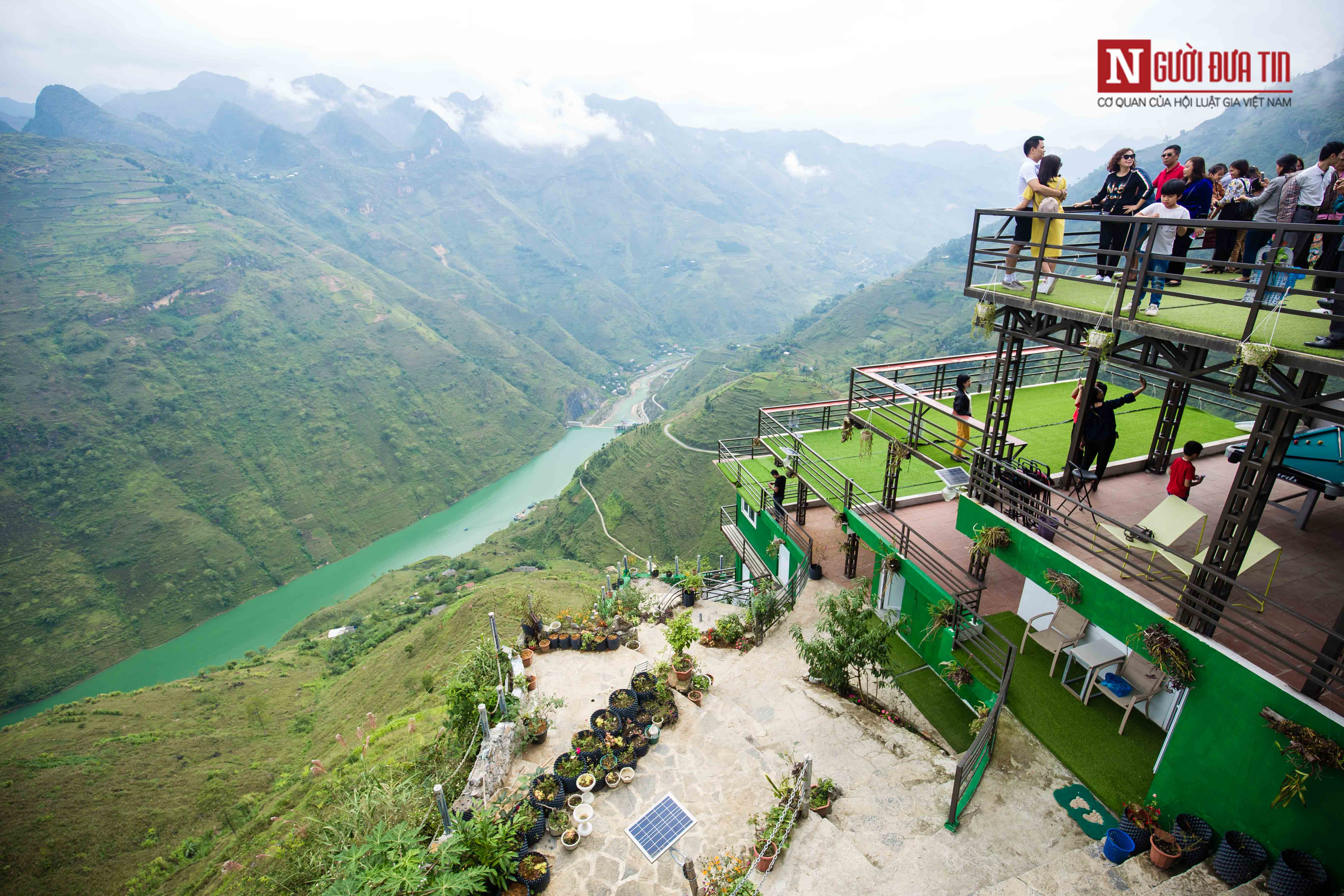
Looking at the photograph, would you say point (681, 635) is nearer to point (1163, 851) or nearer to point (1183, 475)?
point (1163, 851)

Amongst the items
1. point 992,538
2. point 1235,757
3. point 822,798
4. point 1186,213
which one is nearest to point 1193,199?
point 1186,213

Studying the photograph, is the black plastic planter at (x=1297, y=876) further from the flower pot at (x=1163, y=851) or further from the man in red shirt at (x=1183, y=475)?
the man in red shirt at (x=1183, y=475)

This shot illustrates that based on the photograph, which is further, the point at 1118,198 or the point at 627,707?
the point at 627,707

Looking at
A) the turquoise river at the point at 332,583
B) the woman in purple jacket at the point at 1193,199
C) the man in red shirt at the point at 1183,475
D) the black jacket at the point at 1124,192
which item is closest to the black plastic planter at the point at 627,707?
the man in red shirt at the point at 1183,475

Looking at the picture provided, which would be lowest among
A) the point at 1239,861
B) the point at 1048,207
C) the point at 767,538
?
the point at 767,538

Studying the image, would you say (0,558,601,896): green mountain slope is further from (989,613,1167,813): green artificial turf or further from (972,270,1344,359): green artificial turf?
(972,270,1344,359): green artificial turf

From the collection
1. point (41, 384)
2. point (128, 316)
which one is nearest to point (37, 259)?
point (128, 316)

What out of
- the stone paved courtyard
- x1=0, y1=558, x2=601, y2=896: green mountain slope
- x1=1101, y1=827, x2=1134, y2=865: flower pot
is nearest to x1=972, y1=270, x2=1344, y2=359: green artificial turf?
x1=1101, y1=827, x2=1134, y2=865: flower pot
